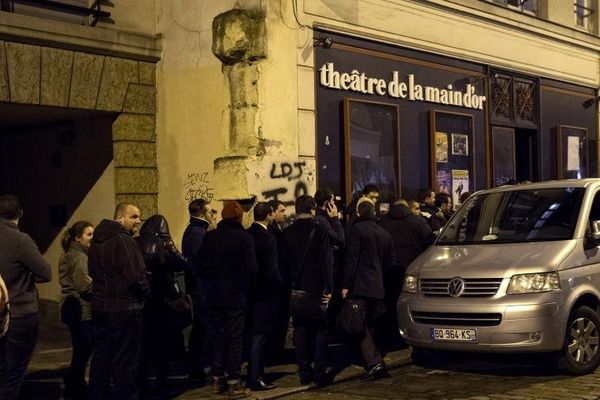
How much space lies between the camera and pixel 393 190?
46.7ft

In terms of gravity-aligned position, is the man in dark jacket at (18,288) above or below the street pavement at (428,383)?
above

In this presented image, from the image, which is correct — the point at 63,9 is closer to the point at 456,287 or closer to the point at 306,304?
the point at 306,304

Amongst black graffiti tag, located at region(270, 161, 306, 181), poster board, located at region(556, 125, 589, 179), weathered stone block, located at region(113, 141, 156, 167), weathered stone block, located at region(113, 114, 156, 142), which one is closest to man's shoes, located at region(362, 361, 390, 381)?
black graffiti tag, located at region(270, 161, 306, 181)

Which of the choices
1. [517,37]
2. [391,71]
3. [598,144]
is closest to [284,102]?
[391,71]

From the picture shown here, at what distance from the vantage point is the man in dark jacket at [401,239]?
1049 centimetres

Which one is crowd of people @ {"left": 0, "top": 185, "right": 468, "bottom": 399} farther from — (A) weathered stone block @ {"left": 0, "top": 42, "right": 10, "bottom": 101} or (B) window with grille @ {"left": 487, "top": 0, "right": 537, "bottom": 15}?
(B) window with grille @ {"left": 487, "top": 0, "right": 537, "bottom": 15}

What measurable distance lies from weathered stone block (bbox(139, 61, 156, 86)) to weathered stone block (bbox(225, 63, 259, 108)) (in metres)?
1.38

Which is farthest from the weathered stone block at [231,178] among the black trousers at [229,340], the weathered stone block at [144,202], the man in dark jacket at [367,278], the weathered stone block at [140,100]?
the black trousers at [229,340]

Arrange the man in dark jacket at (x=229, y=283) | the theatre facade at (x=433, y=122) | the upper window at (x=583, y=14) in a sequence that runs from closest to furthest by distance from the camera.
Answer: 1. the man in dark jacket at (x=229, y=283)
2. the theatre facade at (x=433, y=122)
3. the upper window at (x=583, y=14)

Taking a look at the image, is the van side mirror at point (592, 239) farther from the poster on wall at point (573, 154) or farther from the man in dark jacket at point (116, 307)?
the poster on wall at point (573, 154)

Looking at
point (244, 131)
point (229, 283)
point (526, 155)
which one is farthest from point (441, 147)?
point (229, 283)

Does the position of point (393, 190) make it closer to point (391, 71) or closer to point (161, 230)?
point (391, 71)

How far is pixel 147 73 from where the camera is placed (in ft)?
42.6

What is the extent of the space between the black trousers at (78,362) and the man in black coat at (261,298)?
1.55m
